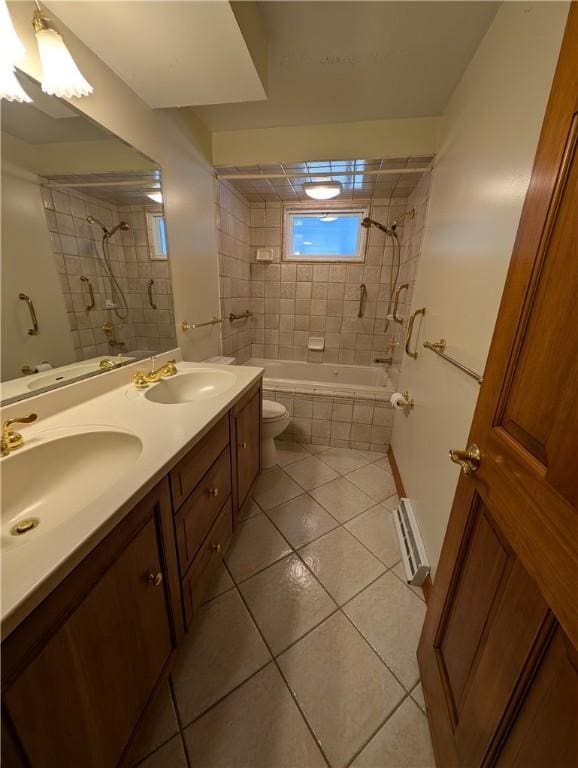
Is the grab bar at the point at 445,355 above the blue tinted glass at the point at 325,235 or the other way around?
the other way around

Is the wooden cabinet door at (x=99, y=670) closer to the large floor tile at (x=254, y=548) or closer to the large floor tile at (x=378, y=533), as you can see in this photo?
the large floor tile at (x=254, y=548)

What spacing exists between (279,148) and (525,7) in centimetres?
151

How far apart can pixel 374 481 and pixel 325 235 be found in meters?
2.57

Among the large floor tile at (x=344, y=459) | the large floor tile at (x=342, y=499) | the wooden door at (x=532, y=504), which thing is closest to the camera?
the wooden door at (x=532, y=504)

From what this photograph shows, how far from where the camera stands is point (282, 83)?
158cm

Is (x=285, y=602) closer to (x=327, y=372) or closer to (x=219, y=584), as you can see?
(x=219, y=584)

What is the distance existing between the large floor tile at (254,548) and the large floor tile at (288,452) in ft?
2.03

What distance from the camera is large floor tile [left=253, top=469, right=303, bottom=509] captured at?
1.84 meters

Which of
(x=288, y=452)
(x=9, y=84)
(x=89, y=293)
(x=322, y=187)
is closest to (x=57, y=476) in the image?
(x=89, y=293)

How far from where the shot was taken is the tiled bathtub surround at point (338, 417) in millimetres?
2330

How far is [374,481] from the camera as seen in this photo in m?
2.07

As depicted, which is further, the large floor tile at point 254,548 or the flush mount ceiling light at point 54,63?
the large floor tile at point 254,548

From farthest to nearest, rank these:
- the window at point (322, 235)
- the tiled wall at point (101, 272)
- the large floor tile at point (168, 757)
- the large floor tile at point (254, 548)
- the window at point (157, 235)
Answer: the window at point (322, 235)
the window at point (157, 235)
the large floor tile at point (254, 548)
the tiled wall at point (101, 272)
the large floor tile at point (168, 757)

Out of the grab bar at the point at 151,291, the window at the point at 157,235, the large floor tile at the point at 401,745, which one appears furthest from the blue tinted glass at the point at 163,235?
the large floor tile at the point at 401,745
